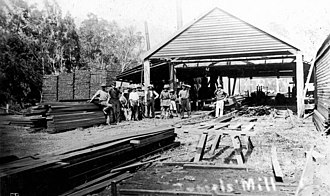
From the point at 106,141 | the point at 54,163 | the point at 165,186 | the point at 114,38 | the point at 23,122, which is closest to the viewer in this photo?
the point at 54,163

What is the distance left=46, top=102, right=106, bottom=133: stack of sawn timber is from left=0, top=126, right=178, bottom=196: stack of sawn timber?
4.72 meters

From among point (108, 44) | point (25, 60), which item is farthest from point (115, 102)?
→ point (108, 44)

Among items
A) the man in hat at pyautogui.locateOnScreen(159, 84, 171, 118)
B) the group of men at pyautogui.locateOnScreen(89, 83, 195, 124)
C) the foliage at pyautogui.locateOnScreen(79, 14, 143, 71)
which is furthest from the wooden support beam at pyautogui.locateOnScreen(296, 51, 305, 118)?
the foliage at pyautogui.locateOnScreen(79, 14, 143, 71)

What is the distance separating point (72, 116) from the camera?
11.6 metres

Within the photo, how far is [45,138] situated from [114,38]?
33394mm

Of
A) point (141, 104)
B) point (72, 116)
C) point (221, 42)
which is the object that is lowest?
point (72, 116)

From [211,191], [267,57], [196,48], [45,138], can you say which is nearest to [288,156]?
[211,191]

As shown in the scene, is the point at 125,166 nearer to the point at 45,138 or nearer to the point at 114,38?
the point at 45,138

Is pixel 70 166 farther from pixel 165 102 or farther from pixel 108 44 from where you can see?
pixel 108 44

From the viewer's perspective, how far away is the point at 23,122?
1239 cm

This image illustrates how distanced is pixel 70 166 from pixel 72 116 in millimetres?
6918

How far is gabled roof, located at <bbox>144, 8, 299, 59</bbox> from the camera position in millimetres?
14992

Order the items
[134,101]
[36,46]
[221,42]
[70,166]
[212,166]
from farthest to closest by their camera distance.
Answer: [36,46] < [221,42] < [134,101] < [212,166] < [70,166]

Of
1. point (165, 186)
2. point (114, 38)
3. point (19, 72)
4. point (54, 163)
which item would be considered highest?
point (114, 38)
